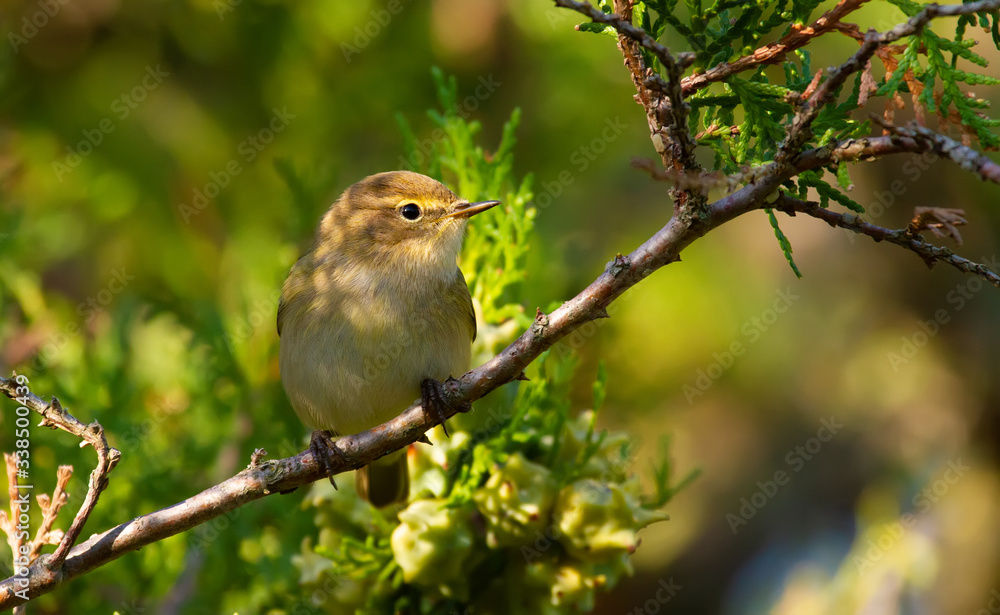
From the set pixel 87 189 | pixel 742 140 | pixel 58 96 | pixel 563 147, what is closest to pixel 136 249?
pixel 87 189

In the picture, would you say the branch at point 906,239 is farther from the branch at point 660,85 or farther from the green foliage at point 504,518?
the green foliage at point 504,518

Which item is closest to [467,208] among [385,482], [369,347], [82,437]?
[369,347]

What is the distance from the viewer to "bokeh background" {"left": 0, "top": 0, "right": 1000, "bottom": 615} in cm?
411

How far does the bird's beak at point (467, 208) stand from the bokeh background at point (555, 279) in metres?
0.49

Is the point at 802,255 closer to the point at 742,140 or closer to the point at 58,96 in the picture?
the point at 742,140

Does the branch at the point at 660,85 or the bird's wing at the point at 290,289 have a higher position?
the branch at the point at 660,85

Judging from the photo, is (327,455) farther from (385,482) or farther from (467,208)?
(467,208)

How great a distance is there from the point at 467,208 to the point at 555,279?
0.69m

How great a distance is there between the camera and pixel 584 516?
2.66 metres

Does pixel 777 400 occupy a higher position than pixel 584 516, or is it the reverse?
pixel 584 516

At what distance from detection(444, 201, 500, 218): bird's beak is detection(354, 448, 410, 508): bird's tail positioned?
911 mm

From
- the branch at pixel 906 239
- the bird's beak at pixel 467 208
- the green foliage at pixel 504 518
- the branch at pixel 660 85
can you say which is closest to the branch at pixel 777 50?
the branch at pixel 660 85

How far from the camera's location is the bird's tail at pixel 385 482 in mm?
3115

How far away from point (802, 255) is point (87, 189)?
163 inches
